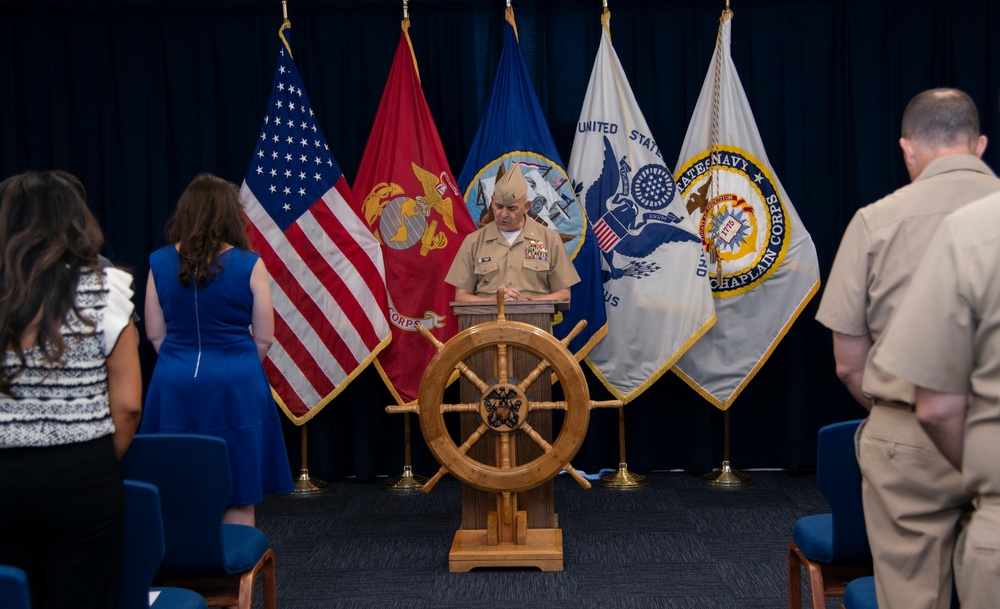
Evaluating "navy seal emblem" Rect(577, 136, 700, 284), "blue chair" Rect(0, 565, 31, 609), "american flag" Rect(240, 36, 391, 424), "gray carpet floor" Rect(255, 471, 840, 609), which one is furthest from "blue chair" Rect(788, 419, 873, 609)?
"american flag" Rect(240, 36, 391, 424)

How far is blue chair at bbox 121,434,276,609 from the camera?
7.41 feet

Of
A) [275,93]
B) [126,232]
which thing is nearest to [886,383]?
[275,93]

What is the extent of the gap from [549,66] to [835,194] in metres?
1.59

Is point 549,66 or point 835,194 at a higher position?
point 549,66

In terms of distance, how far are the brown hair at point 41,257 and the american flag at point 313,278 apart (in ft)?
9.54

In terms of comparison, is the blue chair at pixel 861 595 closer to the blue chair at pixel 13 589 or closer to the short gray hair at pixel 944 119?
the short gray hair at pixel 944 119

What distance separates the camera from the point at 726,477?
16.3 feet

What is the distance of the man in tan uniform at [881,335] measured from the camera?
1.73 metres

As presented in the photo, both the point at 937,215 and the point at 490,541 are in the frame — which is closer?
the point at 937,215

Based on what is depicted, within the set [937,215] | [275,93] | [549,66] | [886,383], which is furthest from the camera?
[549,66]

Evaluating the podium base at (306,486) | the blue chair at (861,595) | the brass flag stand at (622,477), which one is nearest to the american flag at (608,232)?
the brass flag stand at (622,477)

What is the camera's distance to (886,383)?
1.83 m

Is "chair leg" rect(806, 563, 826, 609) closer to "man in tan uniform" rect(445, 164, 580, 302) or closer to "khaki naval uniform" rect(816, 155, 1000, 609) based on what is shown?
"khaki naval uniform" rect(816, 155, 1000, 609)

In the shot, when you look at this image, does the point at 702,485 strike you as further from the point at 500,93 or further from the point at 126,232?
the point at 126,232
